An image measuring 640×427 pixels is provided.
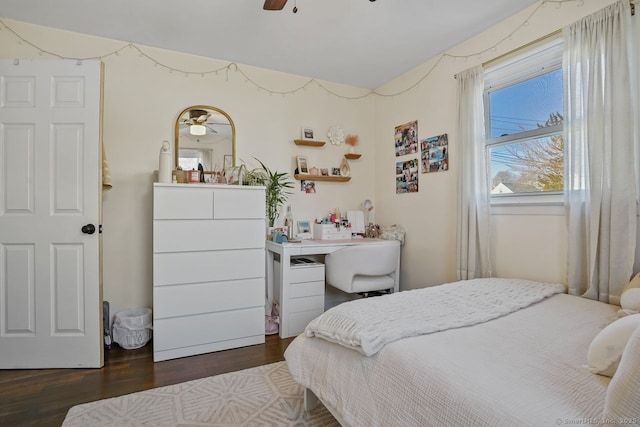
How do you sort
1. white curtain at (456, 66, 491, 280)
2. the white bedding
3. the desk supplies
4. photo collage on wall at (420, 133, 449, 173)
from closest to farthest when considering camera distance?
1. the white bedding
2. white curtain at (456, 66, 491, 280)
3. photo collage on wall at (420, 133, 449, 173)
4. the desk supplies

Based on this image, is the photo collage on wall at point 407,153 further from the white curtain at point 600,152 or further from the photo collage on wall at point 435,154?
the white curtain at point 600,152

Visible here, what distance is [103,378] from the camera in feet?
6.69

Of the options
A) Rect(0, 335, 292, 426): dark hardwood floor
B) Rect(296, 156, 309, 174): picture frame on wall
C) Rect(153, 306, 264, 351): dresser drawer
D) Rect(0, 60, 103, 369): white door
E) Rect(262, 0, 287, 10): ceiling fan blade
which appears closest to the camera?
Rect(0, 335, 292, 426): dark hardwood floor

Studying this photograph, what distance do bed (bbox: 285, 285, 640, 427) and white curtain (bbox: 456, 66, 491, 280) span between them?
3.19 feet

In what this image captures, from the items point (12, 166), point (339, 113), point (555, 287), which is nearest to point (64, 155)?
point (12, 166)

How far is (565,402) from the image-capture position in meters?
0.82

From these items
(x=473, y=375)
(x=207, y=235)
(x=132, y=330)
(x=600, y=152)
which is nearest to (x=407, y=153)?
(x=600, y=152)

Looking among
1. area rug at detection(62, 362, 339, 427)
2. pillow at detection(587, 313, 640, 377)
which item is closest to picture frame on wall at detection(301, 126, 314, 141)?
area rug at detection(62, 362, 339, 427)

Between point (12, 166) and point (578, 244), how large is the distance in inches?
144

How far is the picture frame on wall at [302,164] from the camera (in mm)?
3337

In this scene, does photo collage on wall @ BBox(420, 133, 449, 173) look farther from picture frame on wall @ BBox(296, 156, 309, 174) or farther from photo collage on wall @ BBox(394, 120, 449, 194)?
picture frame on wall @ BBox(296, 156, 309, 174)

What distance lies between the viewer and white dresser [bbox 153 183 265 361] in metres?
2.32

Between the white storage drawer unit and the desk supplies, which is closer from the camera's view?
the white storage drawer unit

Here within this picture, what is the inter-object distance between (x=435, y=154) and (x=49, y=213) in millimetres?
3075
